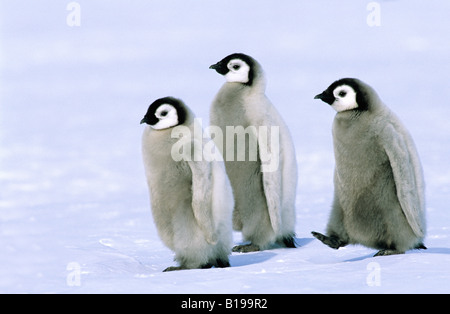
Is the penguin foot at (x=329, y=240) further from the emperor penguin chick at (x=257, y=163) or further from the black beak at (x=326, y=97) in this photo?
the black beak at (x=326, y=97)

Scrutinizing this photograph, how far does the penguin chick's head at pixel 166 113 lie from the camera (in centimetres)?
340

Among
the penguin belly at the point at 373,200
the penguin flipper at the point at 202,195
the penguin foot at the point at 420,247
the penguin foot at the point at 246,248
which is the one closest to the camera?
the penguin flipper at the point at 202,195

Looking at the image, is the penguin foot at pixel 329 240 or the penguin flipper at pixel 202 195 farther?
the penguin foot at pixel 329 240

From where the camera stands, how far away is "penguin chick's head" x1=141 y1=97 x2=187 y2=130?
3400mm

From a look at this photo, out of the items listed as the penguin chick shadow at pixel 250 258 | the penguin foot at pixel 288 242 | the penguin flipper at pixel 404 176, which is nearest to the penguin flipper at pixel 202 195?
the penguin chick shadow at pixel 250 258

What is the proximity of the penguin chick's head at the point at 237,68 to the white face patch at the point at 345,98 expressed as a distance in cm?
65

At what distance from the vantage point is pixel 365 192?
3.59 meters

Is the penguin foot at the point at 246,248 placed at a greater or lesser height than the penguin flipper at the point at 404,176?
lesser

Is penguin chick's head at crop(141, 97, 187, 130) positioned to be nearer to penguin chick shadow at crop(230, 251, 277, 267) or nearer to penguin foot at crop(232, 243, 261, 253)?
penguin chick shadow at crop(230, 251, 277, 267)

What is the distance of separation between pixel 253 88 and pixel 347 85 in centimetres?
67

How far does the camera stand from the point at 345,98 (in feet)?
11.9

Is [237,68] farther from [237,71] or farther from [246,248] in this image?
[246,248]

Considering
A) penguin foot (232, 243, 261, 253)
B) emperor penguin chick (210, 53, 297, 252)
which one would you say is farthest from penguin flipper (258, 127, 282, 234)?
penguin foot (232, 243, 261, 253)

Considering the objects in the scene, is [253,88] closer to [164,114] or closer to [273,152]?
[273,152]
